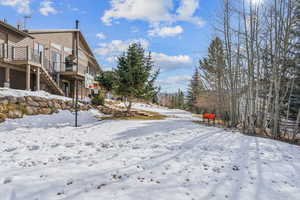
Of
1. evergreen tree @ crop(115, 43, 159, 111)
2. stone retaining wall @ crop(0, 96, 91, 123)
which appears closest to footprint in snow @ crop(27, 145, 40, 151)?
stone retaining wall @ crop(0, 96, 91, 123)

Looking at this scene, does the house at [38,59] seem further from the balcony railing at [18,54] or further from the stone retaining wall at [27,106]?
the stone retaining wall at [27,106]

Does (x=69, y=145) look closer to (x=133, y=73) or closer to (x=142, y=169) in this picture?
(x=142, y=169)

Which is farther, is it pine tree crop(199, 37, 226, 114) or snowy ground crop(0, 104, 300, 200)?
pine tree crop(199, 37, 226, 114)

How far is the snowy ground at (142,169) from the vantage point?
7.20ft

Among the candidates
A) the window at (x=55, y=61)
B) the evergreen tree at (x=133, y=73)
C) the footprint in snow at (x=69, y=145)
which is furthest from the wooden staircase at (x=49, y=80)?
the footprint in snow at (x=69, y=145)

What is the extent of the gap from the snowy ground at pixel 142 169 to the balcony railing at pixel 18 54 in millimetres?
7077

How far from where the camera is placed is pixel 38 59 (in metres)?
11.2

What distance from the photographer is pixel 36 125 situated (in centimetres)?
650

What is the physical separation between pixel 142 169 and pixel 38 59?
11645 mm

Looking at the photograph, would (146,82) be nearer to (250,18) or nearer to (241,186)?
(250,18)

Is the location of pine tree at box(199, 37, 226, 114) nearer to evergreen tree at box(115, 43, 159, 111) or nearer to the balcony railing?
evergreen tree at box(115, 43, 159, 111)

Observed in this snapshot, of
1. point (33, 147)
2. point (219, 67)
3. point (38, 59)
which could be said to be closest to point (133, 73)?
point (219, 67)

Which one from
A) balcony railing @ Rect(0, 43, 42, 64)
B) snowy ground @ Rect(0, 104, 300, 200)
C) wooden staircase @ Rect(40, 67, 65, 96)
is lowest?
snowy ground @ Rect(0, 104, 300, 200)

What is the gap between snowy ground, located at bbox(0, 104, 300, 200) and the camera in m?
2.20
